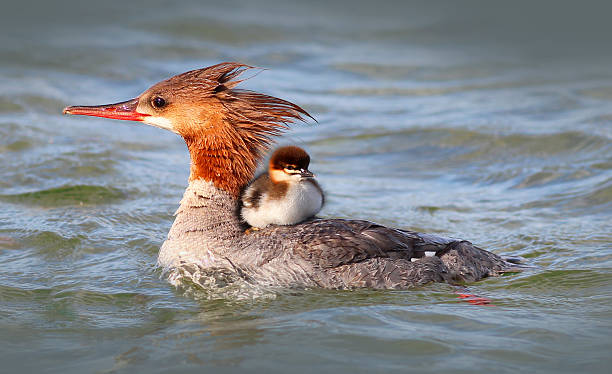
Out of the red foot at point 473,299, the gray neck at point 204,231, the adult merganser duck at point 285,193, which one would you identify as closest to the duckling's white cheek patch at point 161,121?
the gray neck at point 204,231

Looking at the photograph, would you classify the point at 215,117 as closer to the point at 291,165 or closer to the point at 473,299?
the point at 291,165

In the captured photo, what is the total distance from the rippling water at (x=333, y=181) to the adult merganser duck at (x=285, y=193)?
2.34ft

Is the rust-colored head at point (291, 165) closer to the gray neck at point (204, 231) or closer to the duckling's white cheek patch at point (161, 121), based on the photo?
the gray neck at point (204, 231)

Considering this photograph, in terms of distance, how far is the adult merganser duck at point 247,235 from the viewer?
6.70 meters

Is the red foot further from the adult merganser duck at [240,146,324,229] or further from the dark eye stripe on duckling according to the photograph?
the dark eye stripe on duckling

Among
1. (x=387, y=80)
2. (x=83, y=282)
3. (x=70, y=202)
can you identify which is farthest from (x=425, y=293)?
(x=387, y=80)

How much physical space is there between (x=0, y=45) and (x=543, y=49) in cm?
1074

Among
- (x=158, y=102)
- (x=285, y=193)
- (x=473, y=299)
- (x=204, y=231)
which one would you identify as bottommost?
(x=473, y=299)

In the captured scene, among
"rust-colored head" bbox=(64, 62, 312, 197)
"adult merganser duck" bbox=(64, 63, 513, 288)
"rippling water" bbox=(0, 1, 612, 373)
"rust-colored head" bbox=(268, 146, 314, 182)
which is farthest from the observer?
"rust-colored head" bbox=(64, 62, 312, 197)

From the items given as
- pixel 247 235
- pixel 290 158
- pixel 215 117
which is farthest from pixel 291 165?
pixel 215 117

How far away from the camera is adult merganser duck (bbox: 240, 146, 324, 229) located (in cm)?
695

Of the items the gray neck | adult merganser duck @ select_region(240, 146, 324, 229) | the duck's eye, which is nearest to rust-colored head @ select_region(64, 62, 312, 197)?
the duck's eye

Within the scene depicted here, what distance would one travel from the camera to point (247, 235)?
23.0 feet

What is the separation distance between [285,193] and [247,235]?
47 centimetres
